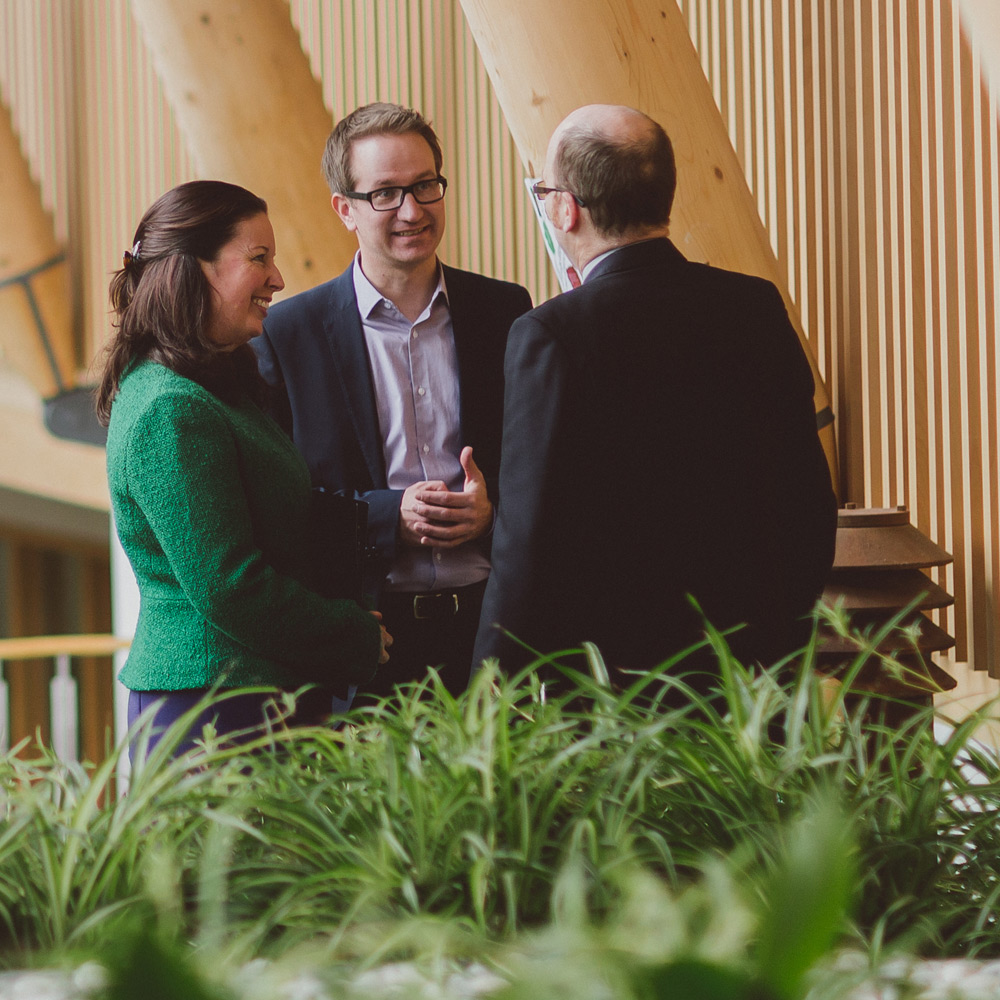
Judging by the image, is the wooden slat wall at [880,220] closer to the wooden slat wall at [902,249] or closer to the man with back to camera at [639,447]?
the wooden slat wall at [902,249]

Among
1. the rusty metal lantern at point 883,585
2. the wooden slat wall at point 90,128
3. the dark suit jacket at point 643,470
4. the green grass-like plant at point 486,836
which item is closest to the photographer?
the green grass-like plant at point 486,836

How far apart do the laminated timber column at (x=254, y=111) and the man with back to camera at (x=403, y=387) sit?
62.8 inches

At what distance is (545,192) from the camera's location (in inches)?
73.5

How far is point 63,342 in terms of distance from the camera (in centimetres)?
643

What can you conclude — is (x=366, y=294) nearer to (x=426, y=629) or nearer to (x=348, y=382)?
(x=348, y=382)

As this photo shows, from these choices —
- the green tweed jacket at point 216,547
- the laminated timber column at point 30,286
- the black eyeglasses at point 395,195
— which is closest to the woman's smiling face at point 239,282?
the green tweed jacket at point 216,547

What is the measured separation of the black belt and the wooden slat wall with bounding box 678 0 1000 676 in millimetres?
1654

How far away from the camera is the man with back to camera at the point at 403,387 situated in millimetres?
2330

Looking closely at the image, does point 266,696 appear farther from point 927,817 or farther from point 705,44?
point 705,44

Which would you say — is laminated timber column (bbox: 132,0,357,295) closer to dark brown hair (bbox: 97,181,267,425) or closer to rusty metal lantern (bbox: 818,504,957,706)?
dark brown hair (bbox: 97,181,267,425)

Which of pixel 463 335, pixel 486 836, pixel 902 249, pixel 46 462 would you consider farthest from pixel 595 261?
pixel 46 462

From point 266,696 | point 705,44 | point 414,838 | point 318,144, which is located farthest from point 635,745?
point 705,44

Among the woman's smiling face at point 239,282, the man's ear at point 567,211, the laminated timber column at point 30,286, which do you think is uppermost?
the laminated timber column at point 30,286

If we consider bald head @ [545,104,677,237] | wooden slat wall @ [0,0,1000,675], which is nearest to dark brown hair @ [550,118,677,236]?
bald head @ [545,104,677,237]
